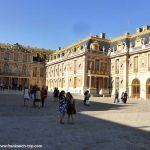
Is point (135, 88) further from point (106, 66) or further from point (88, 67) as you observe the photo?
point (88, 67)

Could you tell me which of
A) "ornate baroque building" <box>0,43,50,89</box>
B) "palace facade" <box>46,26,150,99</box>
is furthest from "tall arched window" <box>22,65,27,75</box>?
"palace facade" <box>46,26,150,99</box>

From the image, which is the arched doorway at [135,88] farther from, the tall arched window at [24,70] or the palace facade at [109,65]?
the tall arched window at [24,70]

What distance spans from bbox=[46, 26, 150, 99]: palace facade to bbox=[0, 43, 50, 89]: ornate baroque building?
16.8 m

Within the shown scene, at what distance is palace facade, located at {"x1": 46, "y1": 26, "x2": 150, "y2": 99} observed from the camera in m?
47.9

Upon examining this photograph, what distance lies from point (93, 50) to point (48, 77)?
2208 cm

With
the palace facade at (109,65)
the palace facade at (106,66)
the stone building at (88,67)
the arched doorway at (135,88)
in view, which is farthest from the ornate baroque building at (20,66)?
the arched doorway at (135,88)

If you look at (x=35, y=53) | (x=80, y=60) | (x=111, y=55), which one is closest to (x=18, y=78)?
(x=35, y=53)

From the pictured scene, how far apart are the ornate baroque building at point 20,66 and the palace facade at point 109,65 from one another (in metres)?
16.8

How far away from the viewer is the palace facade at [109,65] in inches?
1887

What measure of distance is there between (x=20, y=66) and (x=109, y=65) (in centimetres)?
3053

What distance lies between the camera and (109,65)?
184 ft

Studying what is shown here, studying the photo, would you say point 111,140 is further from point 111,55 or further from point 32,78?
point 32,78

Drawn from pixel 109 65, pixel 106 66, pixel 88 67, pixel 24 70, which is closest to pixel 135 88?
pixel 109 65

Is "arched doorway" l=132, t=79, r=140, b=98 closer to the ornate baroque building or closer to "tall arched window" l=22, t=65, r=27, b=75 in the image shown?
the ornate baroque building
